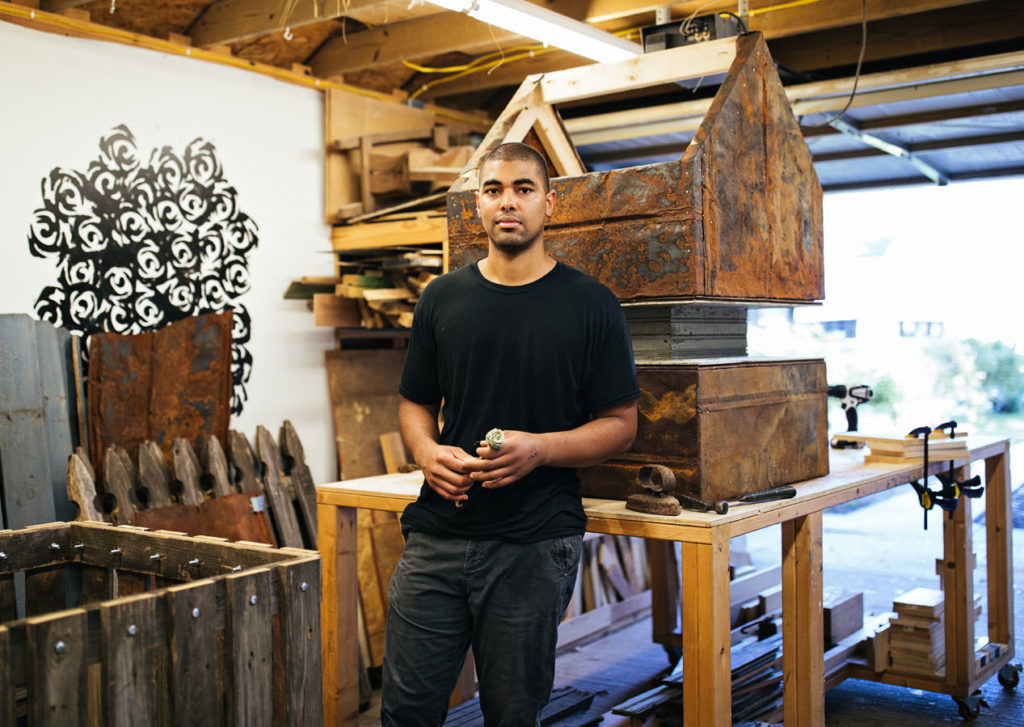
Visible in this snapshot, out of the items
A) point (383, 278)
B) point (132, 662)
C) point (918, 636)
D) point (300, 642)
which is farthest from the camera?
point (383, 278)

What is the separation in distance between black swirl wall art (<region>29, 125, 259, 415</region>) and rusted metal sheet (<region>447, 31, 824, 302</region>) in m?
1.85

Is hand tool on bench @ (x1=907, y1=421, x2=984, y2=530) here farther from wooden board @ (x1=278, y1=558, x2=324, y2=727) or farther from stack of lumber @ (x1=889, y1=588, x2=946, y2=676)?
wooden board @ (x1=278, y1=558, x2=324, y2=727)

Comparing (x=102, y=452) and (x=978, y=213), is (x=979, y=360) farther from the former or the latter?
(x=102, y=452)

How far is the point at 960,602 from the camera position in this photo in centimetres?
424

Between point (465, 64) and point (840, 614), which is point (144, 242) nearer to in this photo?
point (465, 64)

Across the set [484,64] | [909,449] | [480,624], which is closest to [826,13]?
[484,64]

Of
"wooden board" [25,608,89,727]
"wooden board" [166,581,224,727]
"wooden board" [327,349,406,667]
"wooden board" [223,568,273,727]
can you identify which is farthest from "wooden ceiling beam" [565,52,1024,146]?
"wooden board" [25,608,89,727]

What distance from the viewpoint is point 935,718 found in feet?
14.0

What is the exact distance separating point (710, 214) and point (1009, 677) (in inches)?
118

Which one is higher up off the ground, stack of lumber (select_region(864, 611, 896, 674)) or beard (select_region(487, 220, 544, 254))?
beard (select_region(487, 220, 544, 254))

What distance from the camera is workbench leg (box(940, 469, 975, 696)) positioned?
421 cm

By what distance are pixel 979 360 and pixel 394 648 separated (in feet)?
21.7

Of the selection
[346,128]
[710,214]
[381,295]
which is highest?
[346,128]

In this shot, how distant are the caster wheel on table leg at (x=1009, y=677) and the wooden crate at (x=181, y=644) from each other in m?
3.61
